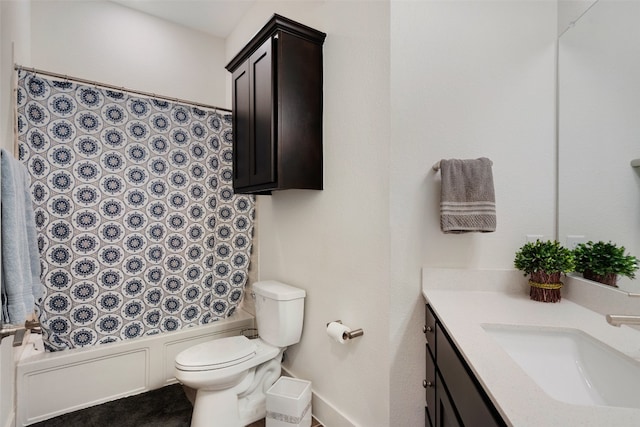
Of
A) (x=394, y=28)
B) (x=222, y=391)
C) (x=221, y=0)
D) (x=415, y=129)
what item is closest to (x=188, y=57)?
(x=221, y=0)

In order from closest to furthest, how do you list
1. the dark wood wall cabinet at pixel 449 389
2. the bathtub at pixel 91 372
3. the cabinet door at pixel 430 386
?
the dark wood wall cabinet at pixel 449 389 < the cabinet door at pixel 430 386 < the bathtub at pixel 91 372

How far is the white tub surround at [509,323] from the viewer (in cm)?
50

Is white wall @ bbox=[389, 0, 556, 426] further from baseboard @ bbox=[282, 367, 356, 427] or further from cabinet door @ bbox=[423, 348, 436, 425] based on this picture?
baseboard @ bbox=[282, 367, 356, 427]

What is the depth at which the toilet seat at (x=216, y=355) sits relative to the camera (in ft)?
5.16

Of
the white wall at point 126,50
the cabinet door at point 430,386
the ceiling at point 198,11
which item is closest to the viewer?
the cabinet door at point 430,386

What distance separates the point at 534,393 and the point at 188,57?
3.23 metres

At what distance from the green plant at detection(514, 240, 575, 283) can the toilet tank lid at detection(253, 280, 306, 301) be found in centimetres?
117

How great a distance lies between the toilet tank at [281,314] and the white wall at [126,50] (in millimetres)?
1964

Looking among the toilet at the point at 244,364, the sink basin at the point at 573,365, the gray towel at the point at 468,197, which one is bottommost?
the toilet at the point at 244,364

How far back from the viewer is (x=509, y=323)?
3.09ft

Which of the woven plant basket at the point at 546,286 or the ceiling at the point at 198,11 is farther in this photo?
the ceiling at the point at 198,11

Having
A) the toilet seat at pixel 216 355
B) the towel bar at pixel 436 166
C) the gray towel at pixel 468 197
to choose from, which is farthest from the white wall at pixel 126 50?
the gray towel at pixel 468 197

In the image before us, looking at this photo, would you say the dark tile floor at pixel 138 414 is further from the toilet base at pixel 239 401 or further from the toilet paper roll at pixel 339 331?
the toilet paper roll at pixel 339 331

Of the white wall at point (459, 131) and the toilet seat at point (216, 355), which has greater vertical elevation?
the white wall at point (459, 131)
